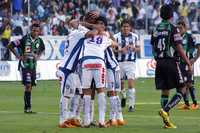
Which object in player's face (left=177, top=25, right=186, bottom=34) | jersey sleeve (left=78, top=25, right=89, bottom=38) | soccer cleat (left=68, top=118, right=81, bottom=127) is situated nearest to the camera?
jersey sleeve (left=78, top=25, right=89, bottom=38)

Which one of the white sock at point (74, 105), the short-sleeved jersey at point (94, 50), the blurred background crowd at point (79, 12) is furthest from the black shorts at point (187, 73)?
the blurred background crowd at point (79, 12)

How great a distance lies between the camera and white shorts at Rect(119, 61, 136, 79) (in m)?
24.2

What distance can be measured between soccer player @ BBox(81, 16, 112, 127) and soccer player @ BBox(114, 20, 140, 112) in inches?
219

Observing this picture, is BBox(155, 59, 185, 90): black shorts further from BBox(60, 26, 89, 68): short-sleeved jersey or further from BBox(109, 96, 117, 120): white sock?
BBox(60, 26, 89, 68): short-sleeved jersey

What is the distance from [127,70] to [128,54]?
49 centimetres

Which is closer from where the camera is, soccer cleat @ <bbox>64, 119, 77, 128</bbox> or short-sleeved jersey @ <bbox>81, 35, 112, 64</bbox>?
short-sleeved jersey @ <bbox>81, 35, 112, 64</bbox>

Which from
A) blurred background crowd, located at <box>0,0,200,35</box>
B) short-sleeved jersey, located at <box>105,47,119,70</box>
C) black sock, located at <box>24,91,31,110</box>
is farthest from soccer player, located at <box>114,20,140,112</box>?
blurred background crowd, located at <box>0,0,200,35</box>

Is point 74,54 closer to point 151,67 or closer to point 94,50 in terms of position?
point 94,50

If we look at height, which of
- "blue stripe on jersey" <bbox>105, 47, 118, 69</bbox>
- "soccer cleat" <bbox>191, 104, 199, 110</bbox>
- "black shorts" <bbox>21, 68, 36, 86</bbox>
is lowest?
"soccer cleat" <bbox>191, 104, 199, 110</bbox>

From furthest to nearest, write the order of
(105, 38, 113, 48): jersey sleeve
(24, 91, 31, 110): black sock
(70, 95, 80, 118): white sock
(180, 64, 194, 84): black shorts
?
1. (180, 64, 194, 84): black shorts
2. (24, 91, 31, 110): black sock
3. (70, 95, 80, 118): white sock
4. (105, 38, 113, 48): jersey sleeve

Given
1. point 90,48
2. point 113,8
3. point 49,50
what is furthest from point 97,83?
point 113,8

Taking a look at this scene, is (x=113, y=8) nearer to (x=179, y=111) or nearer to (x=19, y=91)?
(x=19, y=91)

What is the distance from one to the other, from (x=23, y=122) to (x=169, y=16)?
14.2 feet

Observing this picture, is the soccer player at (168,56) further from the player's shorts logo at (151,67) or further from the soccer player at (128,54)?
the player's shorts logo at (151,67)
